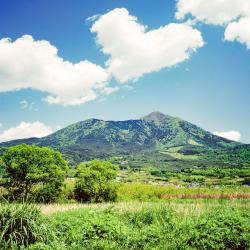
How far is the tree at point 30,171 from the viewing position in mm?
30516

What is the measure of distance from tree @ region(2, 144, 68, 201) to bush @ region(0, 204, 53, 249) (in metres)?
19.6

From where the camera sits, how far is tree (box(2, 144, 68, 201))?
100 ft

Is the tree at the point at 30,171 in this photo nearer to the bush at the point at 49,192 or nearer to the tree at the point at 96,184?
the bush at the point at 49,192

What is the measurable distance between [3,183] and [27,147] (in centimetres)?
362

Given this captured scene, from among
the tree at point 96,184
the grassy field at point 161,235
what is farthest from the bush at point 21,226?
the tree at point 96,184

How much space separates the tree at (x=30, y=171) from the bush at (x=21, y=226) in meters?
19.6

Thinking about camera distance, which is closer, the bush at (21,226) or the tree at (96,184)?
the bush at (21,226)

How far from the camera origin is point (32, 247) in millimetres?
9305

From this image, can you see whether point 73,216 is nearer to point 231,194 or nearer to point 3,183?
point 3,183

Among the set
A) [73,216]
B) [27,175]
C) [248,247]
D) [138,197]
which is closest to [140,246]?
[248,247]

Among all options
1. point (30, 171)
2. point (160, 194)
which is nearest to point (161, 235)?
point (30, 171)

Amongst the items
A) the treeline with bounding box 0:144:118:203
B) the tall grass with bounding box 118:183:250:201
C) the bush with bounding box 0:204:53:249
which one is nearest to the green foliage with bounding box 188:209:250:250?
the bush with bounding box 0:204:53:249

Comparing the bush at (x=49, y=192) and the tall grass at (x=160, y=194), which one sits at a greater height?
the bush at (x=49, y=192)

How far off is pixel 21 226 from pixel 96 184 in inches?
876
